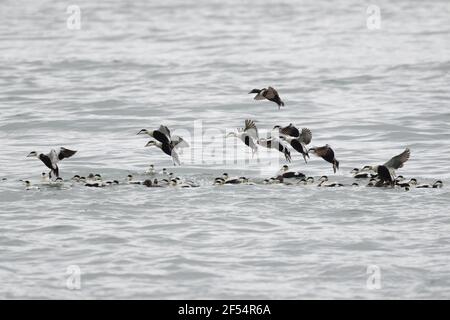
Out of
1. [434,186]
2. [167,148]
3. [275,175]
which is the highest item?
[167,148]

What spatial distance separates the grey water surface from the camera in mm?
15555

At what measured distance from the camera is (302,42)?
48.5 meters

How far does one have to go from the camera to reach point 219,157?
81.1ft

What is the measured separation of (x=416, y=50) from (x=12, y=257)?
3110cm

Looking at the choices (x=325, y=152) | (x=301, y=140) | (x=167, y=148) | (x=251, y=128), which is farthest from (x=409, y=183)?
(x=167, y=148)

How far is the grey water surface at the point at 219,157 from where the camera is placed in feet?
51.0

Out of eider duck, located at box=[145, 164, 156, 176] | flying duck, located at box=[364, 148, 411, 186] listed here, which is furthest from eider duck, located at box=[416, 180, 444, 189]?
eider duck, located at box=[145, 164, 156, 176]

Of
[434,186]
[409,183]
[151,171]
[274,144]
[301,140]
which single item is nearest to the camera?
[434,186]

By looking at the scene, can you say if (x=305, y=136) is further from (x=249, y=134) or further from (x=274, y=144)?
(x=249, y=134)

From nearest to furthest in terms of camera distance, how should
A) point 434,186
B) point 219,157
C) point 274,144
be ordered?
point 434,186 < point 274,144 < point 219,157

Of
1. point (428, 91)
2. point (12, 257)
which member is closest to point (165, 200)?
point (12, 257)

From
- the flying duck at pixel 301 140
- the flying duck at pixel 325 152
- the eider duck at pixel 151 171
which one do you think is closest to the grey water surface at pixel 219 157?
the eider duck at pixel 151 171

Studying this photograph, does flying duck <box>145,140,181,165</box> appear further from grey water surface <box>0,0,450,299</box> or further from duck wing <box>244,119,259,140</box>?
duck wing <box>244,119,259,140</box>

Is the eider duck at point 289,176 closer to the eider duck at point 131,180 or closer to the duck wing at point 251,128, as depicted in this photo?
the duck wing at point 251,128
